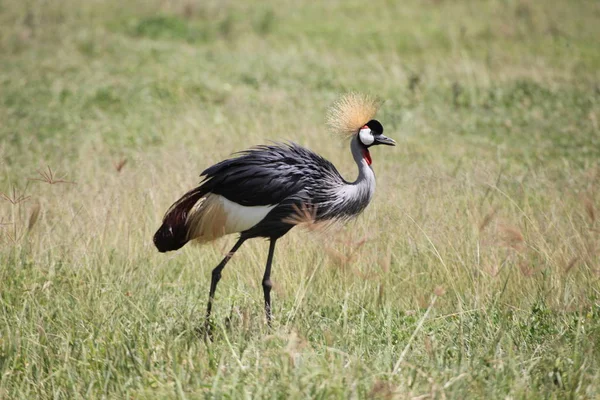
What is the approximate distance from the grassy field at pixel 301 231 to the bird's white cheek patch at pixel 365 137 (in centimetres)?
49

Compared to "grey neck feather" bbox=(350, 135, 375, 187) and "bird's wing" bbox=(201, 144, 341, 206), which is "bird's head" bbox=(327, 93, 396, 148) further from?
"bird's wing" bbox=(201, 144, 341, 206)

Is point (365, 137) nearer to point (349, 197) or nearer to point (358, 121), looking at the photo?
point (358, 121)

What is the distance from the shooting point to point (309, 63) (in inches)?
433

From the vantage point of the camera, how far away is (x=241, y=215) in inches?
163

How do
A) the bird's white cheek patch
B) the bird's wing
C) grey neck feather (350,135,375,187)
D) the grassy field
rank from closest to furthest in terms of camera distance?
the grassy field
the bird's wing
grey neck feather (350,135,375,187)
the bird's white cheek patch

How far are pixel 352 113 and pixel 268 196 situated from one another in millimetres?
710

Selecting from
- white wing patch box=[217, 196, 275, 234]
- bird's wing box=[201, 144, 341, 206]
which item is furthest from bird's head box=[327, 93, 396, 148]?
white wing patch box=[217, 196, 275, 234]

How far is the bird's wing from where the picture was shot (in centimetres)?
405

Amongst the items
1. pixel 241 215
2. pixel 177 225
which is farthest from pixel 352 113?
pixel 177 225

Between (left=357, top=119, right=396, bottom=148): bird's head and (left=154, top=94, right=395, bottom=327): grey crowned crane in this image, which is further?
(left=357, top=119, right=396, bottom=148): bird's head

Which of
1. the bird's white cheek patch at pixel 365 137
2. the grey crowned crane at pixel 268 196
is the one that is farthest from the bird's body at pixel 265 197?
the bird's white cheek patch at pixel 365 137

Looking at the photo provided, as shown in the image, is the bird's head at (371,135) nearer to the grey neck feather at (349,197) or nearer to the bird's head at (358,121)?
the bird's head at (358,121)

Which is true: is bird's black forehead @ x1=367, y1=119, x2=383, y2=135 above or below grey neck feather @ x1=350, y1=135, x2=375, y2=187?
above

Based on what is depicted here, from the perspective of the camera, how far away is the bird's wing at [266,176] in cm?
405
